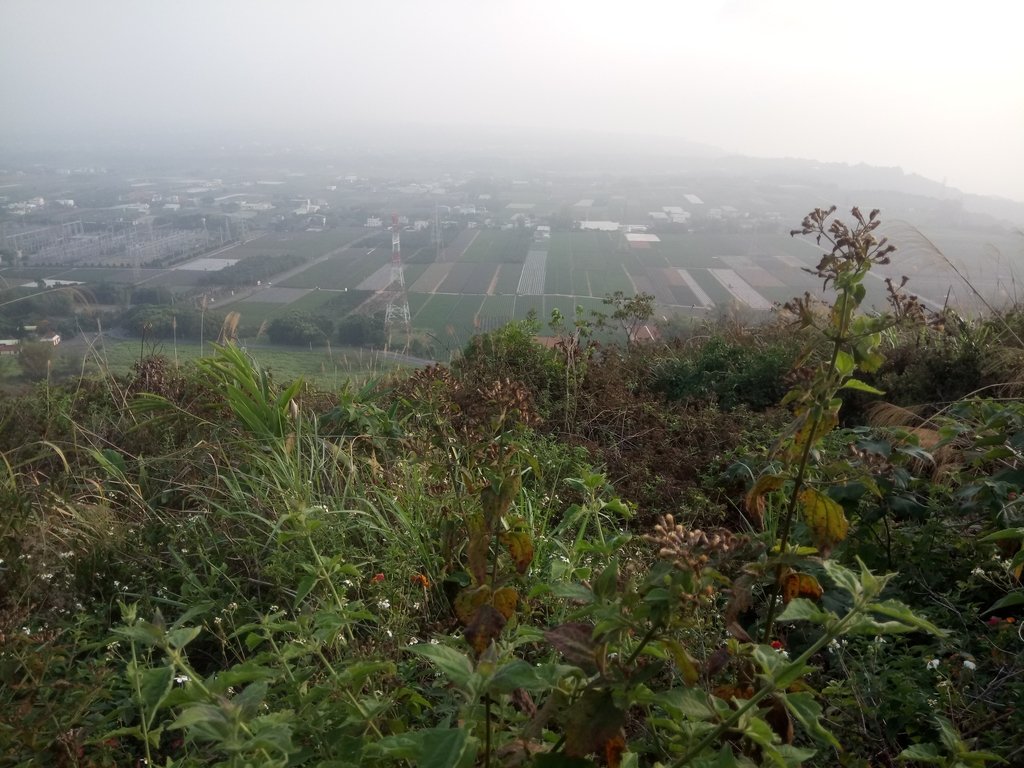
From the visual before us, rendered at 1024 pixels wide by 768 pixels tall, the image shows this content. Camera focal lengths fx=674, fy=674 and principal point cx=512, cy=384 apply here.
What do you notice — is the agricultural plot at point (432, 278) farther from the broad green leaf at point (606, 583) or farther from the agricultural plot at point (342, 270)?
the broad green leaf at point (606, 583)

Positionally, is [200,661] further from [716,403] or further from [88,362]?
[88,362]

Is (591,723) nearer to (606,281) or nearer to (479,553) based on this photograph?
(479,553)

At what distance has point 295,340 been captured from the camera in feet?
26.6

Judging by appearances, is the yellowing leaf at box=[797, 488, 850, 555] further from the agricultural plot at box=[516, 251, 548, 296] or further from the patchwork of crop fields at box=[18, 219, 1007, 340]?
the agricultural plot at box=[516, 251, 548, 296]

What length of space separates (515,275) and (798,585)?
11.4 metres

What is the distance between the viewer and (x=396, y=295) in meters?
10.8

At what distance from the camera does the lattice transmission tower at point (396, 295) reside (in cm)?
794

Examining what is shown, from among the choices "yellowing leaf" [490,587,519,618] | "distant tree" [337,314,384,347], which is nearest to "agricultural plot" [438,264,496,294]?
"distant tree" [337,314,384,347]

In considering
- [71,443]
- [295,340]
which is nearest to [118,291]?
[295,340]

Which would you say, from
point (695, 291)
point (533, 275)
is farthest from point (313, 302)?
point (695, 291)

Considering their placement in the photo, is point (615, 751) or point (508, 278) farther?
point (508, 278)

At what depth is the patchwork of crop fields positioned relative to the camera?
952 cm

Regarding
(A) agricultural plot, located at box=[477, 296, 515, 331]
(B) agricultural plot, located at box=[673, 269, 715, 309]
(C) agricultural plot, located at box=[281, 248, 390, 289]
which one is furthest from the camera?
(C) agricultural plot, located at box=[281, 248, 390, 289]

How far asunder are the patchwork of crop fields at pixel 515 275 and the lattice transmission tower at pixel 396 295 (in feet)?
0.55
